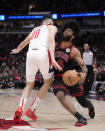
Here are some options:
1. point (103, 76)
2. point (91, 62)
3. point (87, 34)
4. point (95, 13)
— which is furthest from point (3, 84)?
point (87, 34)

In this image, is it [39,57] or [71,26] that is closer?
[39,57]

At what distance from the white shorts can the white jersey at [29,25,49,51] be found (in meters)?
0.10

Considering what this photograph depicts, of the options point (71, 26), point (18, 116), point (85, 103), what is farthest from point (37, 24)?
point (18, 116)

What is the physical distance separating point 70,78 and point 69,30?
0.82 meters

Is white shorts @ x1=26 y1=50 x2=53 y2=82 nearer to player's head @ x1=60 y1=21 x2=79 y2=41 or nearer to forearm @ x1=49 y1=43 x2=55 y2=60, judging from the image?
forearm @ x1=49 y1=43 x2=55 y2=60

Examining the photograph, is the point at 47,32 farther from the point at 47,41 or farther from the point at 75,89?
the point at 75,89

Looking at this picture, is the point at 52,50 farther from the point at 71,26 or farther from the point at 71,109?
the point at 71,109

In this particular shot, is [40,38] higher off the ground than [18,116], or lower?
higher

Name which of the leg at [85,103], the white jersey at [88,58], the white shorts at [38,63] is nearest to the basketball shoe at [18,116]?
the white shorts at [38,63]

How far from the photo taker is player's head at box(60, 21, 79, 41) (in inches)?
196

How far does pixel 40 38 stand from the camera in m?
4.90

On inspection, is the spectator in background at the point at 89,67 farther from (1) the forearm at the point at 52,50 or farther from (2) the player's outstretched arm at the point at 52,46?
(1) the forearm at the point at 52,50

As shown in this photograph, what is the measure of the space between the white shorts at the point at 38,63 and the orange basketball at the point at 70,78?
0.90ft

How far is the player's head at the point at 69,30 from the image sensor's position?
499 centimetres
